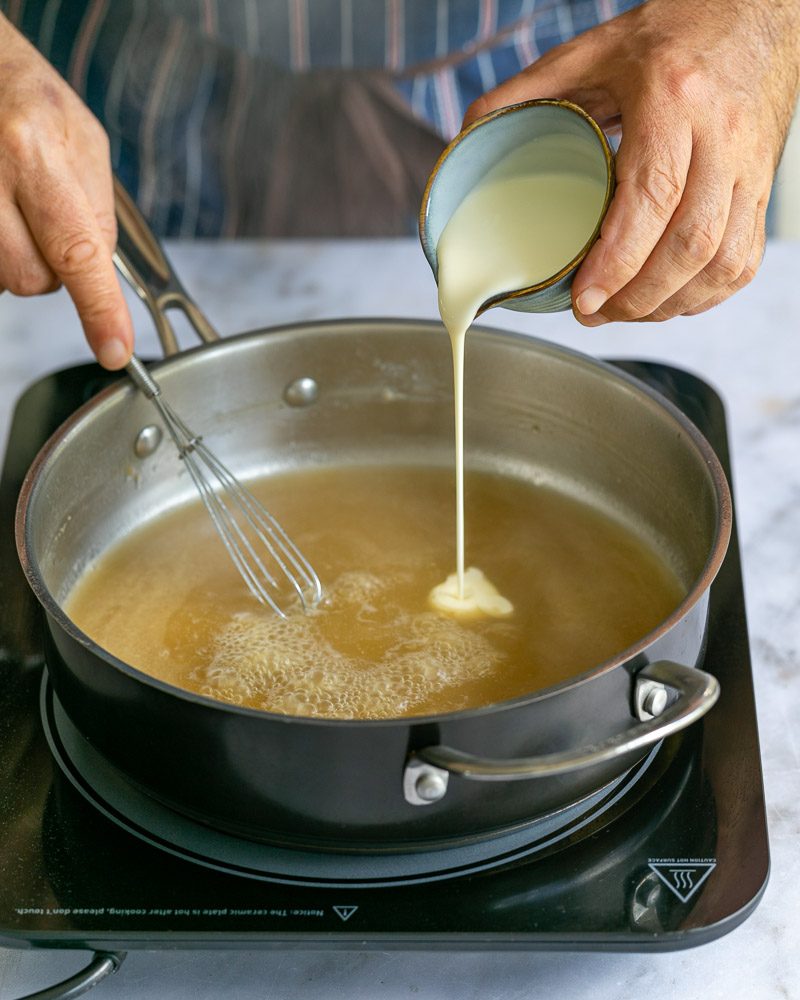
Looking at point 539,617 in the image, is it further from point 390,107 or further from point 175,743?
point 390,107

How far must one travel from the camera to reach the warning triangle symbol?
0.76m

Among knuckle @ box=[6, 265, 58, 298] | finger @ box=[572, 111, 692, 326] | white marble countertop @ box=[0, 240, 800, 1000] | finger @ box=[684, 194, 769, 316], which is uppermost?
knuckle @ box=[6, 265, 58, 298]

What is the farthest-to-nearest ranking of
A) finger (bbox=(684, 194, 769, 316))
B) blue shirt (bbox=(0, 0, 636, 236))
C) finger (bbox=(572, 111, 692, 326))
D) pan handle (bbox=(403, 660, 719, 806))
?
blue shirt (bbox=(0, 0, 636, 236))
finger (bbox=(684, 194, 769, 316))
finger (bbox=(572, 111, 692, 326))
pan handle (bbox=(403, 660, 719, 806))

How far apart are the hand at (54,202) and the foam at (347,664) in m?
0.27

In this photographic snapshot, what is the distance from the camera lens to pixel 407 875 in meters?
0.78

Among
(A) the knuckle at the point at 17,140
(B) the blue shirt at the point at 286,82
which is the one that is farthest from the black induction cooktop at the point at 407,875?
(B) the blue shirt at the point at 286,82

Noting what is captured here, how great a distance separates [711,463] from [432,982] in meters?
0.42

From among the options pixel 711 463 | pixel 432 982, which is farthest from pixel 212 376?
pixel 432 982

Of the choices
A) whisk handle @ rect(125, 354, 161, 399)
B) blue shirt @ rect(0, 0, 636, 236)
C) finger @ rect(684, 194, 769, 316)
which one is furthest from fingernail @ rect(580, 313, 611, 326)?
blue shirt @ rect(0, 0, 636, 236)

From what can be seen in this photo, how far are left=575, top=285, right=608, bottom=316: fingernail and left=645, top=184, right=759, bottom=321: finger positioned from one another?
0.37ft

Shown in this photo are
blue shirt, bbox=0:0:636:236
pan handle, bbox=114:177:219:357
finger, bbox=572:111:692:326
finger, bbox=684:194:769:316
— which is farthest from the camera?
blue shirt, bbox=0:0:636:236

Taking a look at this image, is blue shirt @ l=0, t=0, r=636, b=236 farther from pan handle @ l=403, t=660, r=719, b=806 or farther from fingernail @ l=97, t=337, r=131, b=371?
pan handle @ l=403, t=660, r=719, b=806

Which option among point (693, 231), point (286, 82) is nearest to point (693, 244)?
point (693, 231)

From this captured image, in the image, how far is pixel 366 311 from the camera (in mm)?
1468
